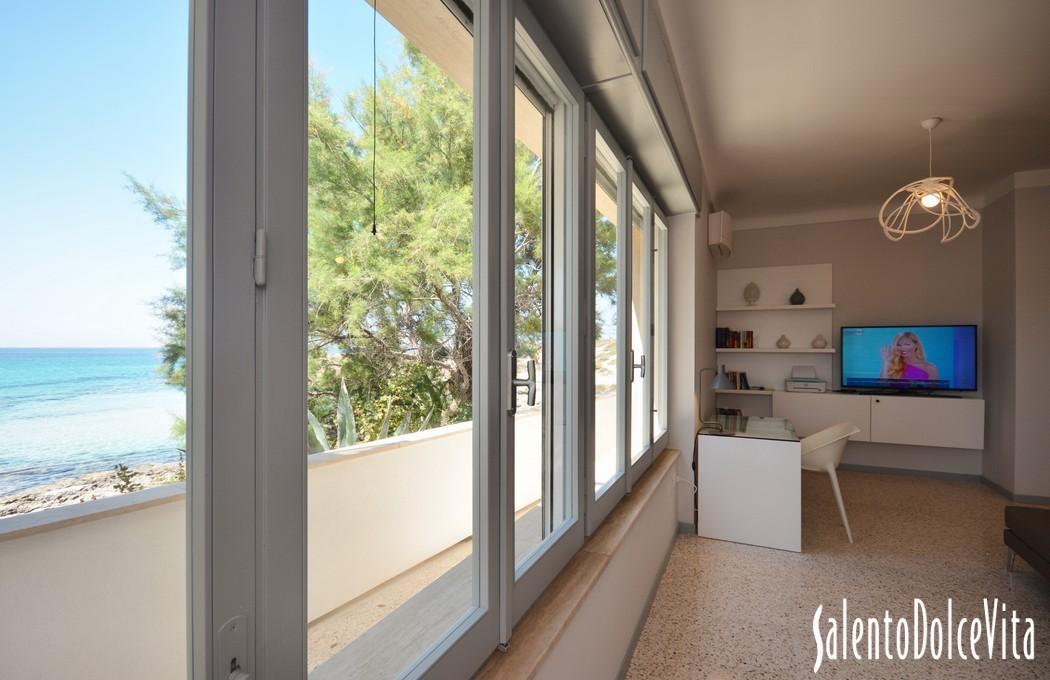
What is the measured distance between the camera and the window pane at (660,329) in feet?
10.8

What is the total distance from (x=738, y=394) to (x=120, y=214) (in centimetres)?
570

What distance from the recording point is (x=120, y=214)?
49cm

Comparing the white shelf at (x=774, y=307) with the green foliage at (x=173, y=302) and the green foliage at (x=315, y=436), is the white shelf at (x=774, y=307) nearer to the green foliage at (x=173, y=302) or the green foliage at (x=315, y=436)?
the green foliage at (x=315, y=436)

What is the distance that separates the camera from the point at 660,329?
3371 millimetres

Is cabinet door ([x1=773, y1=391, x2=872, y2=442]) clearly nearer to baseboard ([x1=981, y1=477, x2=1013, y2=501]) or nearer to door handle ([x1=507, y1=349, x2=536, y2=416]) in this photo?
baseboard ([x1=981, y1=477, x2=1013, y2=501])

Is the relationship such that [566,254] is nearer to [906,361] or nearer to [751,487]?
[751,487]

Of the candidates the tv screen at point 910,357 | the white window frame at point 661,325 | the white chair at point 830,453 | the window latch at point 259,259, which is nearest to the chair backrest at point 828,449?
the white chair at point 830,453

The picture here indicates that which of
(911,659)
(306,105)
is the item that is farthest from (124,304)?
(911,659)

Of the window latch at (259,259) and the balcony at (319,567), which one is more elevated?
the window latch at (259,259)

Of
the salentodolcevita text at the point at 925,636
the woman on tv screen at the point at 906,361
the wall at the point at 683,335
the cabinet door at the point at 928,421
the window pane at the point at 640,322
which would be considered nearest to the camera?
the salentodolcevita text at the point at 925,636

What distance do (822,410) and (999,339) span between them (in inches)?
59.3

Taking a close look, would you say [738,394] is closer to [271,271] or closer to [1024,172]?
[1024,172]

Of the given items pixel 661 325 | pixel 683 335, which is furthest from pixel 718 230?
pixel 661 325

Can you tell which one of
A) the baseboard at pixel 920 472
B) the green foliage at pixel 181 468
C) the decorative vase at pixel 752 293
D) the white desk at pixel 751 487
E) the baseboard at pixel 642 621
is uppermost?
the decorative vase at pixel 752 293
